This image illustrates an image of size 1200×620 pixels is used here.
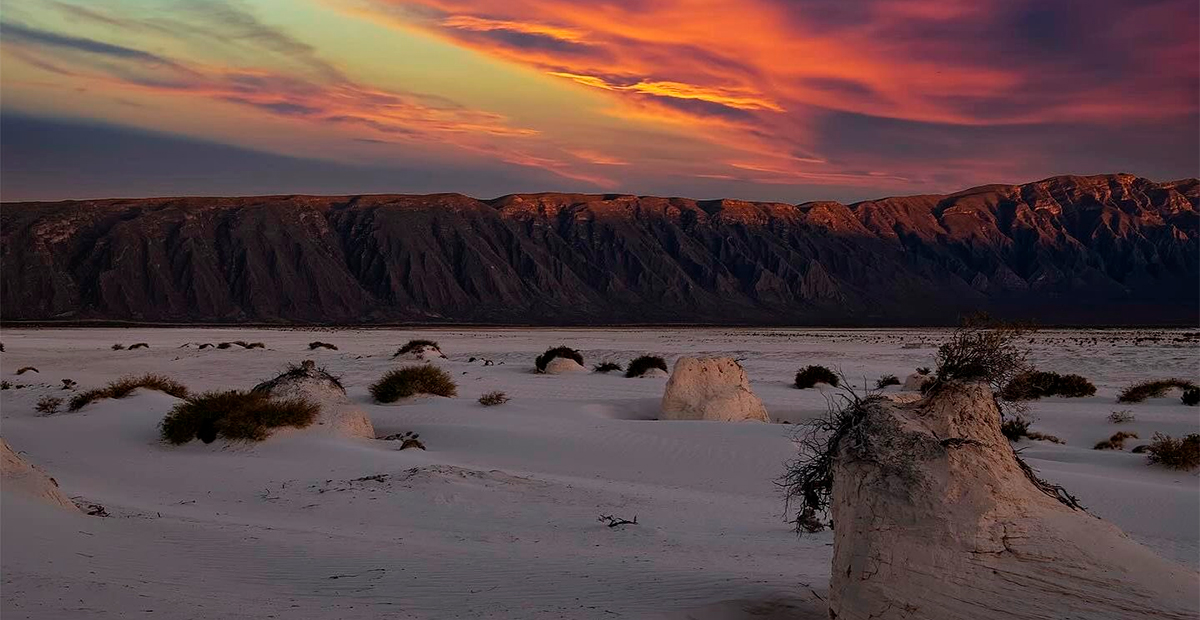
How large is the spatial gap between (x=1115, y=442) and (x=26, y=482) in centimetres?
1773

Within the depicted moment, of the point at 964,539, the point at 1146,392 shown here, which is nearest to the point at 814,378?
the point at 1146,392

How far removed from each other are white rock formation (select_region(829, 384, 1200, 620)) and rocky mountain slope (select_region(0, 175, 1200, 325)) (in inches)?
4227

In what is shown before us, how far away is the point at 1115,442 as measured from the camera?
18609mm

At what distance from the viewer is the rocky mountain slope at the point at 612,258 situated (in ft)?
361

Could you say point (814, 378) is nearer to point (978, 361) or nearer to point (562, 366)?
point (562, 366)

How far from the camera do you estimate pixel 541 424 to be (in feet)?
64.9

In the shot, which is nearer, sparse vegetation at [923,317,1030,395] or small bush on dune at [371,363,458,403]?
sparse vegetation at [923,317,1030,395]

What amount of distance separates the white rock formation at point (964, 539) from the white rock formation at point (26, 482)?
294 inches

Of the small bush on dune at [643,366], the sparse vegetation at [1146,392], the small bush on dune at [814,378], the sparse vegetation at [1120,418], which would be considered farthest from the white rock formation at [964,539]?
the small bush on dune at [643,366]

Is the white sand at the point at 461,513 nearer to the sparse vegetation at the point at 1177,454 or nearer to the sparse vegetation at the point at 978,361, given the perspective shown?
the sparse vegetation at the point at 1177,454

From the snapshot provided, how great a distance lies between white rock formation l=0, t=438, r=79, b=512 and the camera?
9383mm

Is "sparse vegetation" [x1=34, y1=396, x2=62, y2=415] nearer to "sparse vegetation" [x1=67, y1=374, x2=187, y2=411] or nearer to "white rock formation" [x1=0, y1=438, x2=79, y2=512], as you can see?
"sparse vegetation" [x1=67, y1=374, x2=187, y2=411]

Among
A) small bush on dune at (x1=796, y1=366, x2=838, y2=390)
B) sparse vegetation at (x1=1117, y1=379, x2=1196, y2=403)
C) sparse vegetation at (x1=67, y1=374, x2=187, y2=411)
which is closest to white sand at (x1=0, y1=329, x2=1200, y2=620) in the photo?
sparse vegetation at (x1=1117, y1=379, x2=1196, y2=403)

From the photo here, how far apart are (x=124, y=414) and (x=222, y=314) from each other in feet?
310
